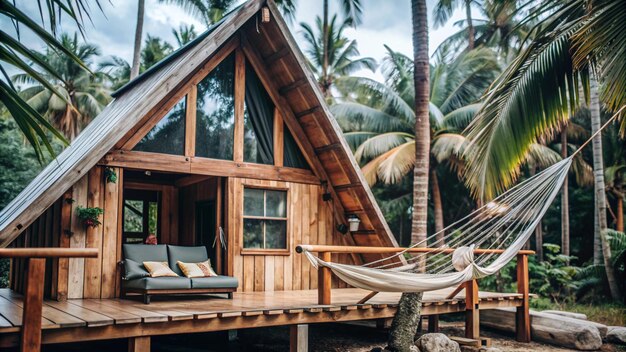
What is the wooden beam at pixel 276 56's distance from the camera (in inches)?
307

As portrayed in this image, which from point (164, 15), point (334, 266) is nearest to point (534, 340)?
point (334, 266)

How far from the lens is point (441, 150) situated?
572 inches

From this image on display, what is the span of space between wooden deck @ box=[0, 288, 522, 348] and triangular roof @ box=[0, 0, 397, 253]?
1438 mm

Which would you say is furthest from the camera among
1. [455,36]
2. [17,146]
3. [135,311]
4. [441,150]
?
[455,36]

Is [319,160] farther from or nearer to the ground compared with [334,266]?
farther from the ground

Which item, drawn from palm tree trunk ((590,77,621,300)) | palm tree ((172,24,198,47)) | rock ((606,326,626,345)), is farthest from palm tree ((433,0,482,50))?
rock ((606,326,626,345))

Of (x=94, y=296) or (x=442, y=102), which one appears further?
(x=442, y=102)

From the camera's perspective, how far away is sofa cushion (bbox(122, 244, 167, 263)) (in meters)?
6.68

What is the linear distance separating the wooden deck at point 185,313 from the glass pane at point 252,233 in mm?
741

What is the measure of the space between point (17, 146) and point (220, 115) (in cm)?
1237

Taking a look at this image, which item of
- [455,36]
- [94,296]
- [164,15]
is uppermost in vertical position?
[164,15]

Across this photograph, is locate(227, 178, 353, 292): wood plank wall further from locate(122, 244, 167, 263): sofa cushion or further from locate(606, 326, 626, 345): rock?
locate(606, 326, 626, 345): rock

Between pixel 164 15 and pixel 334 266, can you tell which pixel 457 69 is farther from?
pixel 164 15

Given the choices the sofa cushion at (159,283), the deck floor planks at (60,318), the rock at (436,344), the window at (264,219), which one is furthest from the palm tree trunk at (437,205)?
the deck floor planks at (60,318)
